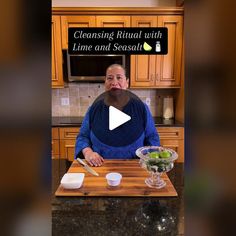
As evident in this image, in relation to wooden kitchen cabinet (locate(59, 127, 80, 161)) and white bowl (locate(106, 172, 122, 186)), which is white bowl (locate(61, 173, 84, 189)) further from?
wooden kitchen cabinet (locate(59, 127, 80, 161))

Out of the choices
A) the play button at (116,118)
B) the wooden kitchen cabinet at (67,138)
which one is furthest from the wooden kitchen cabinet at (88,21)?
the play button at (116,118)

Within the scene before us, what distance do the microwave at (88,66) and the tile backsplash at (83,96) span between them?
A: 32 cm

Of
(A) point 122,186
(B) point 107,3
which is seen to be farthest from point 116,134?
(B) point 107,3

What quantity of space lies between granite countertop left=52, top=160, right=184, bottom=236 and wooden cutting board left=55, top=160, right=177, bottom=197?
3 cm

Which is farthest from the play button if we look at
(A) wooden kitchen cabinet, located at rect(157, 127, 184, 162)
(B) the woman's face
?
(A) wooden kitchen cabinet, located at rect(157, 127, 184, 162)

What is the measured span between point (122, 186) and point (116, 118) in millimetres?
648

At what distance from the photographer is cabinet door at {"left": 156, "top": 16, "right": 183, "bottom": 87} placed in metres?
2.60

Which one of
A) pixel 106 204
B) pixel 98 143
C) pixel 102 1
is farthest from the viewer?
pixel 102 1

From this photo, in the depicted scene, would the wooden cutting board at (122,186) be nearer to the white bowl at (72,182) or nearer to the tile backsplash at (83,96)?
the white bowl at (72,182)

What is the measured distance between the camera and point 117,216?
Result: 0.70 m
